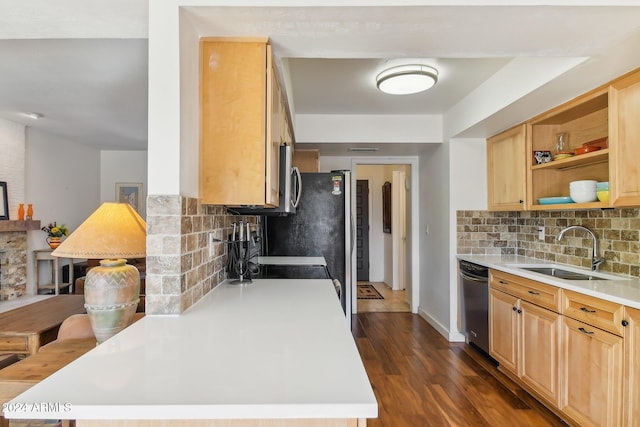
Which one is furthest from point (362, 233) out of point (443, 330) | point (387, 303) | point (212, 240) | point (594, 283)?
point (212, 240)

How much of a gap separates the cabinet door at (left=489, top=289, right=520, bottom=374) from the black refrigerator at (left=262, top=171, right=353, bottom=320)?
52.7 inches

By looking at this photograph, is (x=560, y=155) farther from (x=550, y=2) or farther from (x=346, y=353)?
(x=346, y=353)

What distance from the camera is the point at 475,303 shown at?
3.21 m

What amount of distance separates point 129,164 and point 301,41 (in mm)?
5418

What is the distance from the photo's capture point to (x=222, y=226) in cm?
190

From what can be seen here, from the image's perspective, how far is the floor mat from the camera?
550 cm

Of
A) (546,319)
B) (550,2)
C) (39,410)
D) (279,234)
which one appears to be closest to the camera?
(39,410)

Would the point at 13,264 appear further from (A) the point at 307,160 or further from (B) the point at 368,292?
(B) the point at 368,292

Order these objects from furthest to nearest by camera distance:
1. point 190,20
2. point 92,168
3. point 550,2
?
point 92,168 < point 190,20 < point 550,2

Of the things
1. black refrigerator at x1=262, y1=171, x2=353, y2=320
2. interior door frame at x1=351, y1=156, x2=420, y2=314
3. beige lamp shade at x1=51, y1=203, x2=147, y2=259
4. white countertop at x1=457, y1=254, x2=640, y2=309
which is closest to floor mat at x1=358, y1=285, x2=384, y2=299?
interior door frame at x1=351, y1=156, x2=420, y2=314

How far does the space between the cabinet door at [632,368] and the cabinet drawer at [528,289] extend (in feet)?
1.57

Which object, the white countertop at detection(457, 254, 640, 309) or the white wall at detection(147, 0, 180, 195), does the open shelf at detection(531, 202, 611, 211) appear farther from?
the white wall at detection(147, 0, 180, 195)

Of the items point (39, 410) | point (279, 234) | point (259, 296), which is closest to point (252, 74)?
point (259, 296)

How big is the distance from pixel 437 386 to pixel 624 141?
77.9 inches
